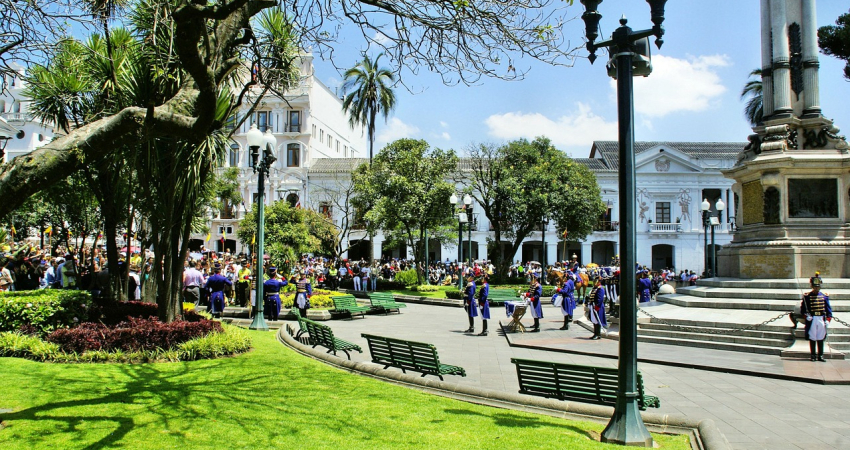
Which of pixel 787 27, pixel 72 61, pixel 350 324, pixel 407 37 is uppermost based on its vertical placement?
pixel 787 27

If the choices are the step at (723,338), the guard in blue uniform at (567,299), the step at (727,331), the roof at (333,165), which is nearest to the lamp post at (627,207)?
the step at (723,338)

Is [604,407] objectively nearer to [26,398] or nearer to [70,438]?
[70,438]

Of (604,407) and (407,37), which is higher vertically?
(407,37)

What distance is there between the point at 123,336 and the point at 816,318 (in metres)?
11.2

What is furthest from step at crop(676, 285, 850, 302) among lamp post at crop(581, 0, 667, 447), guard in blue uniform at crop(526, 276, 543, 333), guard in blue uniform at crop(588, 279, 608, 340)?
lamp post at crop(581, 0, 667, 447)

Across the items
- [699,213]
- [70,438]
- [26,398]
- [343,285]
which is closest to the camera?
[70,438]

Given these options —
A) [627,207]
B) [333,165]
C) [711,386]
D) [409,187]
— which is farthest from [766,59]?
[333,165]

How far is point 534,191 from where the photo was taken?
104 feet

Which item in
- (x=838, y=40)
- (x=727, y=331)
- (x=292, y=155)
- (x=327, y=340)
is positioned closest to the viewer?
(x=327, y=340)

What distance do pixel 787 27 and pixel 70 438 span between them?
16.2 m

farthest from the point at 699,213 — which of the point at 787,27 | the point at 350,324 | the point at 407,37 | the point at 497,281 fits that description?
the point at 407,37

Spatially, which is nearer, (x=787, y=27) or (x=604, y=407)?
(x=604, y=407)

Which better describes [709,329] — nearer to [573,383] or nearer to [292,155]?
[573,383]

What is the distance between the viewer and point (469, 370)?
9695 mm
